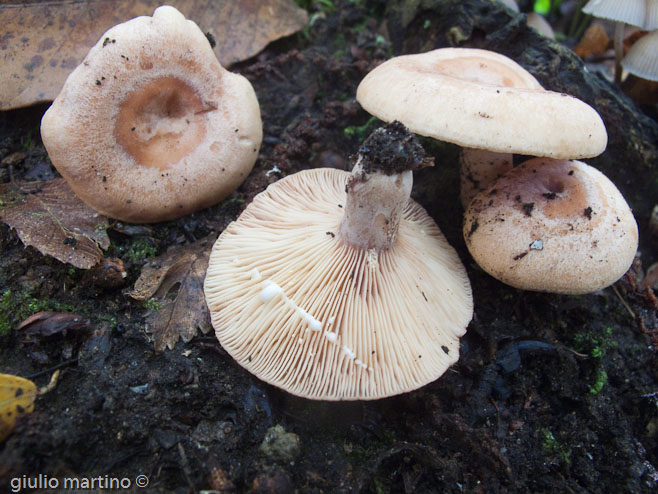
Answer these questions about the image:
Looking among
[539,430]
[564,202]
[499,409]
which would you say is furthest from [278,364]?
[564,202]

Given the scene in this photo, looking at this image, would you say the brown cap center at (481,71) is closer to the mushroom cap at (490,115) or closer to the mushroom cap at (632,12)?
the mushroom cap at (490,115)

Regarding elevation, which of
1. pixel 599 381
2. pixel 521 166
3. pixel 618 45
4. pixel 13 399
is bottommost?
pixel 13 399

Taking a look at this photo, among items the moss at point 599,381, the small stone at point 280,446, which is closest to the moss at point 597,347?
the moss at point 599,381

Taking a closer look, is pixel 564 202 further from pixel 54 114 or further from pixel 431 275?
pixel 54 114

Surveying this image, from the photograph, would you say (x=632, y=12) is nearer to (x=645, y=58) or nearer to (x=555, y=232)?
(x=645, y=58)

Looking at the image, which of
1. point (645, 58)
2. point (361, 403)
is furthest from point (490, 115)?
point (645, 58)
